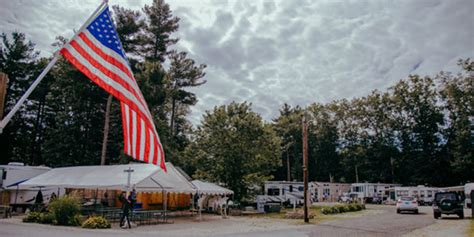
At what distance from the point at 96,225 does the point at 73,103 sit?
27.1 metres

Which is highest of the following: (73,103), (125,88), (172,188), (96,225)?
(73,103)

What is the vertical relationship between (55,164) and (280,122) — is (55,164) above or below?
below

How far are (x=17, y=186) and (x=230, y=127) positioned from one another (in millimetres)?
16217

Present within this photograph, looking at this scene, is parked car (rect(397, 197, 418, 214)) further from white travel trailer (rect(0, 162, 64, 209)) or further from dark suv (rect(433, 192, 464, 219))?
white travel trailer (rect(0, 162, 64, 209))

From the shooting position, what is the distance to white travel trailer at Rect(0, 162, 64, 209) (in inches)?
931

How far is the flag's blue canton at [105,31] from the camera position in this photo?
20.6 feet

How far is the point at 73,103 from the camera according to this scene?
1538 inches

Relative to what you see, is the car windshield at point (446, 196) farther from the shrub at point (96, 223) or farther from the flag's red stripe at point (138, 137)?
the flag's red stripe at point (138, 137)

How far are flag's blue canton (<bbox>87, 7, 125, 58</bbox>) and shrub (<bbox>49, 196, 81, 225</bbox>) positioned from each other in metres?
12.2

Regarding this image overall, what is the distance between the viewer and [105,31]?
6.52m

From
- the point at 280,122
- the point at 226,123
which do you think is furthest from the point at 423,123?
the point at 226,123

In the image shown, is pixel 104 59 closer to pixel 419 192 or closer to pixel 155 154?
pixel 155 154

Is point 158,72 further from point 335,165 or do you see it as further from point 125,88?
point 335,165

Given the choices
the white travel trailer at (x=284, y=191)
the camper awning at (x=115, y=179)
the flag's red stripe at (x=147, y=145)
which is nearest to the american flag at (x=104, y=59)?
the flag's red stripe at (x=147, y=145)
